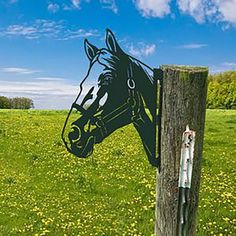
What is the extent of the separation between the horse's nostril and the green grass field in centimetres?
452

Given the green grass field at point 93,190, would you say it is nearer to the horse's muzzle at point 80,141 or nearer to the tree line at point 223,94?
the horse's muzzle at point 80,141

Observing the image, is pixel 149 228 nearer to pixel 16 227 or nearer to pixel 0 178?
pixel 16 227

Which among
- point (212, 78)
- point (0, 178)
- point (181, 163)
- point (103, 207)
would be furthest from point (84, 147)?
point (212, 78)

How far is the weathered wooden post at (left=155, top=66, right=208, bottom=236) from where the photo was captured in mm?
3240

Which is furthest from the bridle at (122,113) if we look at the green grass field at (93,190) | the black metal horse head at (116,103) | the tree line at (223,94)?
the tree line at (223,94)

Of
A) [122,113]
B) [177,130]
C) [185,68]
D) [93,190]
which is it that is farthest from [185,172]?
[93,190]

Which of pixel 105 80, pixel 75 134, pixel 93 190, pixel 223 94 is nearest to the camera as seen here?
pixel 105 80

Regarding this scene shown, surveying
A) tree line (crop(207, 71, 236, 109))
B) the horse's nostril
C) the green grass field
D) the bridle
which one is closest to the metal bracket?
the bridle

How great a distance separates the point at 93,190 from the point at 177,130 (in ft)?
23.9

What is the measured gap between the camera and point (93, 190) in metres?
10.3

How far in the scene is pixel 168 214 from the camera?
340 cm

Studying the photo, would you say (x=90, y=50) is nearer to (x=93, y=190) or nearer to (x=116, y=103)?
(x=116, y=103)

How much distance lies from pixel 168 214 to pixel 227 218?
5.25 metres

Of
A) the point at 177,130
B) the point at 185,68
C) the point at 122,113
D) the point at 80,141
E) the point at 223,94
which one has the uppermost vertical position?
the point at 223,94
